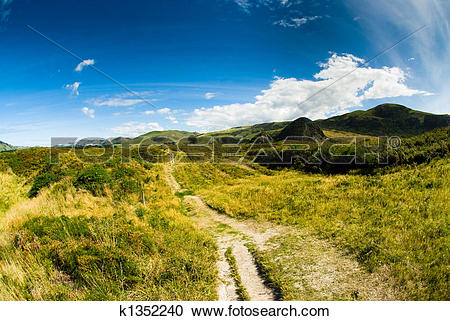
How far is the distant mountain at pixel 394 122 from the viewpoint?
11190 cm

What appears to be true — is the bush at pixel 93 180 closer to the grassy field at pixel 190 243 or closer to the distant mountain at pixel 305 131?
the grassy field at pixel 190 243

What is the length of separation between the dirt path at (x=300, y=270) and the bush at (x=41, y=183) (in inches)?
456

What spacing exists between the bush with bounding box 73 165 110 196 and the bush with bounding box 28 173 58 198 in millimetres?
1756

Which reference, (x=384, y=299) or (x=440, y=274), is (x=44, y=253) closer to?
(x=384, y=299)

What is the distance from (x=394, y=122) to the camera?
12712 cm

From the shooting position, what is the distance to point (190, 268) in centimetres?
537

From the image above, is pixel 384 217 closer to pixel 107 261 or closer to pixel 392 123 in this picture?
pixel 107 261

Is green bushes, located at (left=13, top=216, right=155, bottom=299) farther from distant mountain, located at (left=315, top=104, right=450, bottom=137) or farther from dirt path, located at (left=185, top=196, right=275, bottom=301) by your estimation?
distant mountain, located at (left=315, top=104, right=450, bottom=137)

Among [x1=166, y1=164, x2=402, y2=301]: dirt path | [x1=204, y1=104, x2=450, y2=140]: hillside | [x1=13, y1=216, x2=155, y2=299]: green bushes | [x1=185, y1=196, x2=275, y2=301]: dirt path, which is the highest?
[x1=204, y1=104, x2=450, y2=140]: hillside

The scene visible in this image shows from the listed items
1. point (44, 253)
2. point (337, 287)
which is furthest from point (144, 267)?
point (337, 287)

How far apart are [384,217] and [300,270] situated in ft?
16.0

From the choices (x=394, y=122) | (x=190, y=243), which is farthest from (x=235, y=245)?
(x=394, y=122)

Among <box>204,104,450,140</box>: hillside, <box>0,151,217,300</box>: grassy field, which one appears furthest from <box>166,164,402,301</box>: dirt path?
<box>204,104,450,140</box>: hillside

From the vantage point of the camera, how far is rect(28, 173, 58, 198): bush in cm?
1185
